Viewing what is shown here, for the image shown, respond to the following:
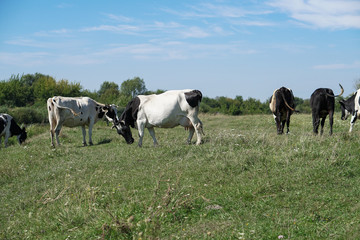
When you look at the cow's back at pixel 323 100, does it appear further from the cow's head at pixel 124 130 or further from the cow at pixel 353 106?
the cow's head at pixel 124 130

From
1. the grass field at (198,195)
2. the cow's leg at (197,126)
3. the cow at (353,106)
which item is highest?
the cow at (353,106)

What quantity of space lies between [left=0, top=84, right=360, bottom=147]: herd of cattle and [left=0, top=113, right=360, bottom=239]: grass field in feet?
6.76

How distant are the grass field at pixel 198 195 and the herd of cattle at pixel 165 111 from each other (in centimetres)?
206

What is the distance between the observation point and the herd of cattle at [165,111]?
13172 mm

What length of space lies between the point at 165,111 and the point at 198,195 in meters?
6.53

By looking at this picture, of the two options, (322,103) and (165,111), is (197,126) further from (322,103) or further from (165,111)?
(322,103)

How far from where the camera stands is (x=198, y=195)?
6.96 meters

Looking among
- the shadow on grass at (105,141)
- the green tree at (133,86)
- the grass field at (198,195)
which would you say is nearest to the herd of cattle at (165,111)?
the shadow on grass at (105,141)

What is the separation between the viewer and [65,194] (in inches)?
321

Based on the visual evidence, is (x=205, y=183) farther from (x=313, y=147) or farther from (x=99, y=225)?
(x=313, y=147)

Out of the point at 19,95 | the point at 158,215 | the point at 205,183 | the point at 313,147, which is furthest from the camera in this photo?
the point at 19,95

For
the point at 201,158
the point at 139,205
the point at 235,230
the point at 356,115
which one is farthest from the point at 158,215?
the point at 356,115

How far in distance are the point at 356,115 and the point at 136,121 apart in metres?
8.74

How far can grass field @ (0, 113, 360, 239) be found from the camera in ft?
18.5
